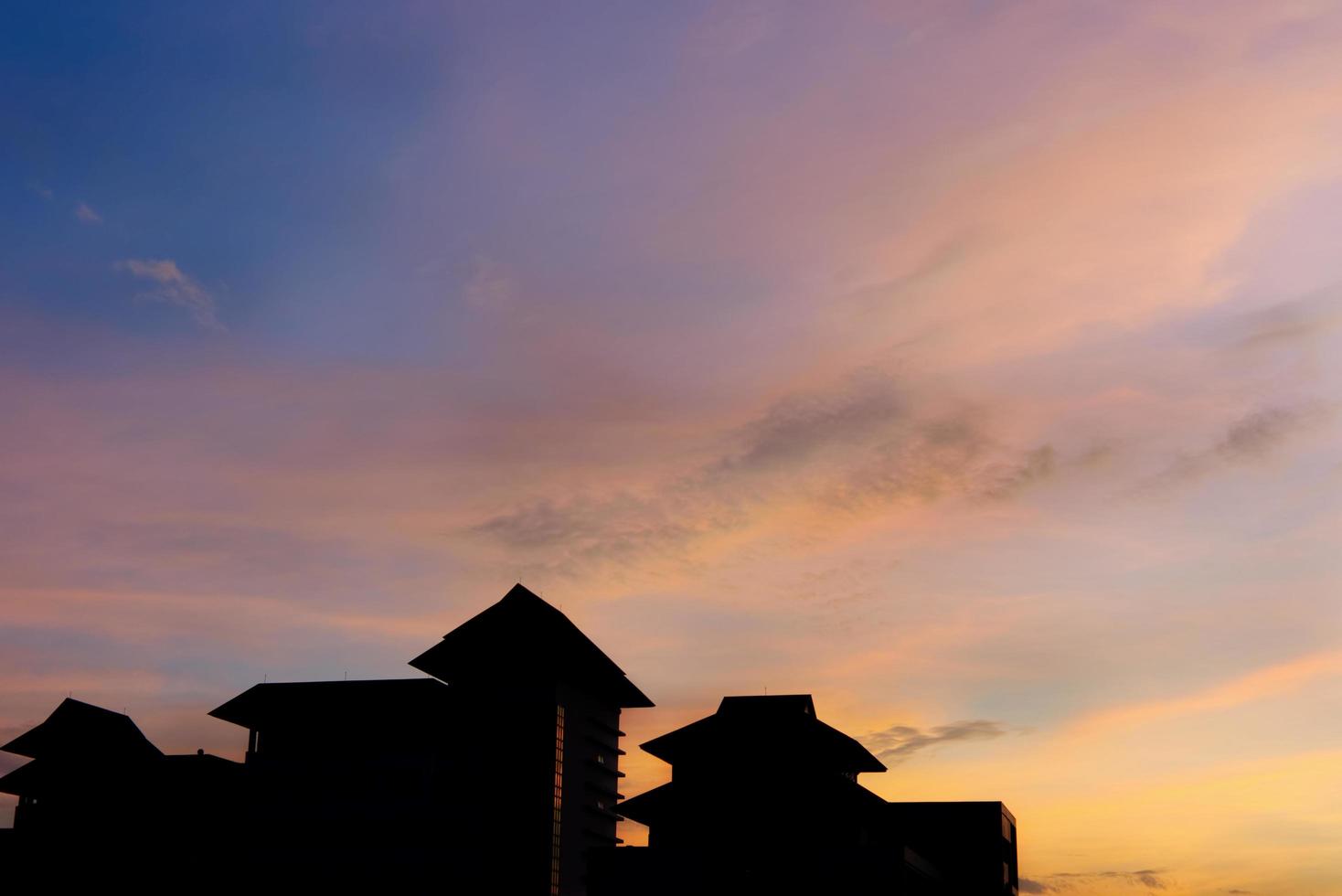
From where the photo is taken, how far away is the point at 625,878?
9088cm

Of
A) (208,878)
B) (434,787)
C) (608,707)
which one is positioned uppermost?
(608,707)

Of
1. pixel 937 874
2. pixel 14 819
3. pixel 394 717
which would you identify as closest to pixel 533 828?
pixel 394 717

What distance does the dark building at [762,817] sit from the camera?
89.3 metres

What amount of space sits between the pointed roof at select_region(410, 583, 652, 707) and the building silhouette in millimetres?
167


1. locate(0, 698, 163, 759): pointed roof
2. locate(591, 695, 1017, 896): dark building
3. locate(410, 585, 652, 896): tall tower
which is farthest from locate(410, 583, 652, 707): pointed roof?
locate(0, 698, 163, 759): pointed roof

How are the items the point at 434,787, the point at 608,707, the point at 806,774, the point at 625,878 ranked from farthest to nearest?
1. the point at 608,707
2. the point at 434,787
3. the point at 806,774
4. the point at 625,878

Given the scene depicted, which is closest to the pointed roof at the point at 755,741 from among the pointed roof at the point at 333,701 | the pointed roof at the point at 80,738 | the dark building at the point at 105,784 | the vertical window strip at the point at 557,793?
the vertical window strip at the point at 557,793

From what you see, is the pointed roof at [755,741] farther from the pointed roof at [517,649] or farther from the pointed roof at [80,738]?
the pointed roof at [80,738]

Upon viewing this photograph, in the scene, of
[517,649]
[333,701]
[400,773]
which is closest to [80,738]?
[333,701]

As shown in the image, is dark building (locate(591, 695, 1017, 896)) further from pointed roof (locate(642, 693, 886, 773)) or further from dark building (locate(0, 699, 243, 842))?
dark building (locate(0, 699, 243, 842))

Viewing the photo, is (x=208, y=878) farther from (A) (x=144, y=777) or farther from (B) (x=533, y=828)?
(B) (x=533, y=828)

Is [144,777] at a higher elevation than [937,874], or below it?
higher

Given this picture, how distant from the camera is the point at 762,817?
9719cm

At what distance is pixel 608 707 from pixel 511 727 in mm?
Result: 16263
